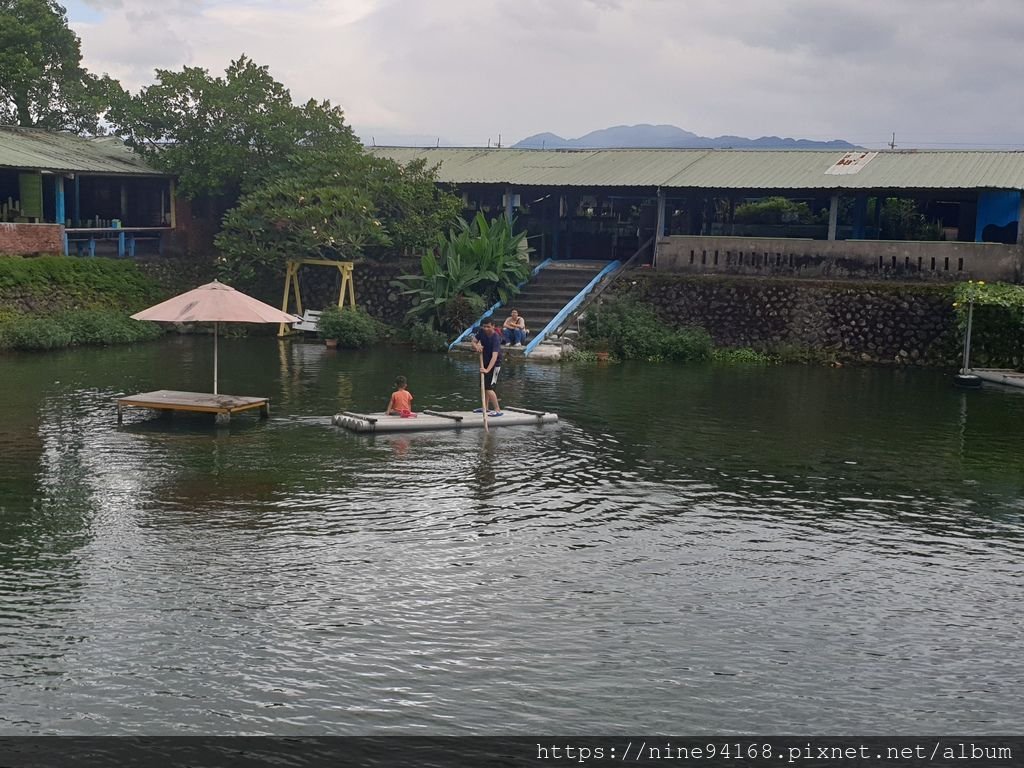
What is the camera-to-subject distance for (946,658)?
1107cm

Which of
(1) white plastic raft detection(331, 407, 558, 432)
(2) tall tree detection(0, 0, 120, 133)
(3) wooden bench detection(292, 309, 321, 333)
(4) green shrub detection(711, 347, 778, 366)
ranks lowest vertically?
(1) white plastic raft detection(331, 407, 558, 432)

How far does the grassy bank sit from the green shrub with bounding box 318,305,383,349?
4.99m

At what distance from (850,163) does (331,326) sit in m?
16.0

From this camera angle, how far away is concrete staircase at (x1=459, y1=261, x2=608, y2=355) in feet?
112

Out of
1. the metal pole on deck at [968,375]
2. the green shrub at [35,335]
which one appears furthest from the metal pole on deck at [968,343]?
the green shrub at [35,335]

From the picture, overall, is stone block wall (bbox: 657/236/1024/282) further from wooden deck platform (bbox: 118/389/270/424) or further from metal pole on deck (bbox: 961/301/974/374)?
wooden deck platform (bbox: 118/389/270/424)

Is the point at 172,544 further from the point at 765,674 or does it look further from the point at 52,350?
the point at 52,350

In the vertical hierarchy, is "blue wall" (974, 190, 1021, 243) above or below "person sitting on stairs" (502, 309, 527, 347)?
above

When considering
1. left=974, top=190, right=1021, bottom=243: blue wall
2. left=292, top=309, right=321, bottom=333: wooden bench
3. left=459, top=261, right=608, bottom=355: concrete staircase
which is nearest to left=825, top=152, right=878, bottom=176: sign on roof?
left=974, top=190, right=1021, bottom=243: blue wall

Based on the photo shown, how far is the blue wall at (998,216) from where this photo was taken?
107ft

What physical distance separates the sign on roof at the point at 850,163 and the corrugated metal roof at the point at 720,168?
19 centimetres

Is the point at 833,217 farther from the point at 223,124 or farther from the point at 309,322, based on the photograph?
the point at 223,124

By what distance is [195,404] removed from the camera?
20828mm

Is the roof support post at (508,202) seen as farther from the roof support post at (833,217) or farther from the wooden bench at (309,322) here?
the roof support post at (833,217)
